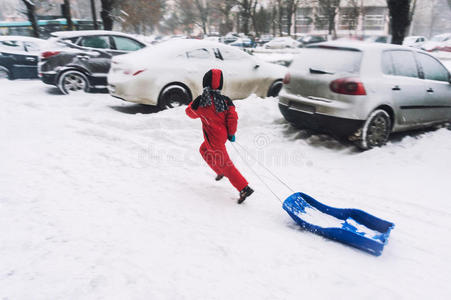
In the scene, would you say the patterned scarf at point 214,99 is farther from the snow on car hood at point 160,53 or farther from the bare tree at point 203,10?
the bare tree at point 203,10

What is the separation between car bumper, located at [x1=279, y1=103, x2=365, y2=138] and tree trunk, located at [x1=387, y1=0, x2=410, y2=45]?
528 centimetres

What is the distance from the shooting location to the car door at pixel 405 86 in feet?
16.8

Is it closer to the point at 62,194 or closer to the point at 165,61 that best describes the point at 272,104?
the point at 165,61

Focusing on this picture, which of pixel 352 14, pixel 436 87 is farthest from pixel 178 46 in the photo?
pixel 352 14

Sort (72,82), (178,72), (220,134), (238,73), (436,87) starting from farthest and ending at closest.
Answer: (72,82) < (238,73) < (178,72) < (436,87) < (220,134)

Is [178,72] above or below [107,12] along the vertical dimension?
below

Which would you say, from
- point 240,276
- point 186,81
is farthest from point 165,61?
point 240,276

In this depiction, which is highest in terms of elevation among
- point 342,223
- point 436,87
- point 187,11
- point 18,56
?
point 187,11

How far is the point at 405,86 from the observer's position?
5250mm

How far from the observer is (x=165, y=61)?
22.3 feet

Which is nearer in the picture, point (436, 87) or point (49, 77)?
point (436, 87)

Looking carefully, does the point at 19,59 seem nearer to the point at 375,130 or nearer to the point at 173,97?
the point at 173,97

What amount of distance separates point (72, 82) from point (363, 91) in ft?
24.2

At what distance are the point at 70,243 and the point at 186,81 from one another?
499cm
